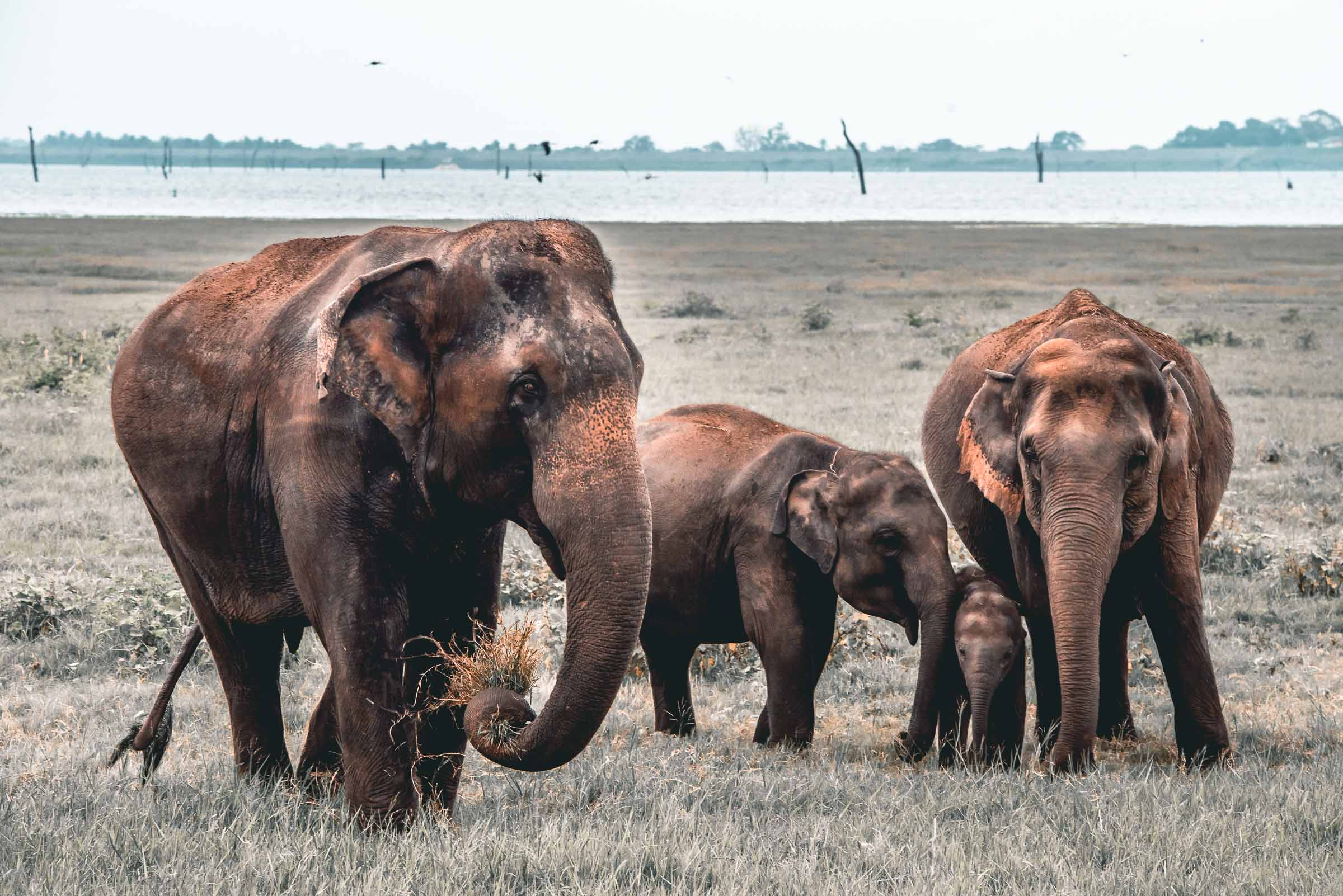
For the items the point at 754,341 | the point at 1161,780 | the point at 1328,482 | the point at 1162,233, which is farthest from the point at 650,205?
the point at 1161,780

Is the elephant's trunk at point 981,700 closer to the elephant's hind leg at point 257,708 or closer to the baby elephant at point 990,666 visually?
the baby elephant at point 990,666

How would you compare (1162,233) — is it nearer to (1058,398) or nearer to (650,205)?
(650,205)

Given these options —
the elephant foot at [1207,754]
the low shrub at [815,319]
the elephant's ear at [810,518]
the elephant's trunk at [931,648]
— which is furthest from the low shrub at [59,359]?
the elephant foot at [1207,754]

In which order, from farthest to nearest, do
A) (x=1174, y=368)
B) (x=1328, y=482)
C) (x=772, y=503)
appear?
(x=1328, y=482) < (x=772, y=503) < (x=1174, y=368)

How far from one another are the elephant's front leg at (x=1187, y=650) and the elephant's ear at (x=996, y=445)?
2.50 ft

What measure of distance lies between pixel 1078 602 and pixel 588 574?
2833 mm

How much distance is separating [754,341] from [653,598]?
19901mm

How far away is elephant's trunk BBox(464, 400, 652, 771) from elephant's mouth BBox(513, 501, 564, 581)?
0.55 ft

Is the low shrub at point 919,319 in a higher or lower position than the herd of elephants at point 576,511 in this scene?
lower

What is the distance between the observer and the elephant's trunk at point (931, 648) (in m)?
7.14

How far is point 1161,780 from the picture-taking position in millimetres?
6543

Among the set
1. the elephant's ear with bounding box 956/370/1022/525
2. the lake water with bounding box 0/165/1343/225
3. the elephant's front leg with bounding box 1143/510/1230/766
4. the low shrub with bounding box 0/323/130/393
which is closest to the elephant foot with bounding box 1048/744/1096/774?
the elephant's front leg with bounding box 1143/510/1230/766

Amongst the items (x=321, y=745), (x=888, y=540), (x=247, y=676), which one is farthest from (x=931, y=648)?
(x=247, y=676)

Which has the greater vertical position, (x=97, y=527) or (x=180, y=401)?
(x=180, y=401)
